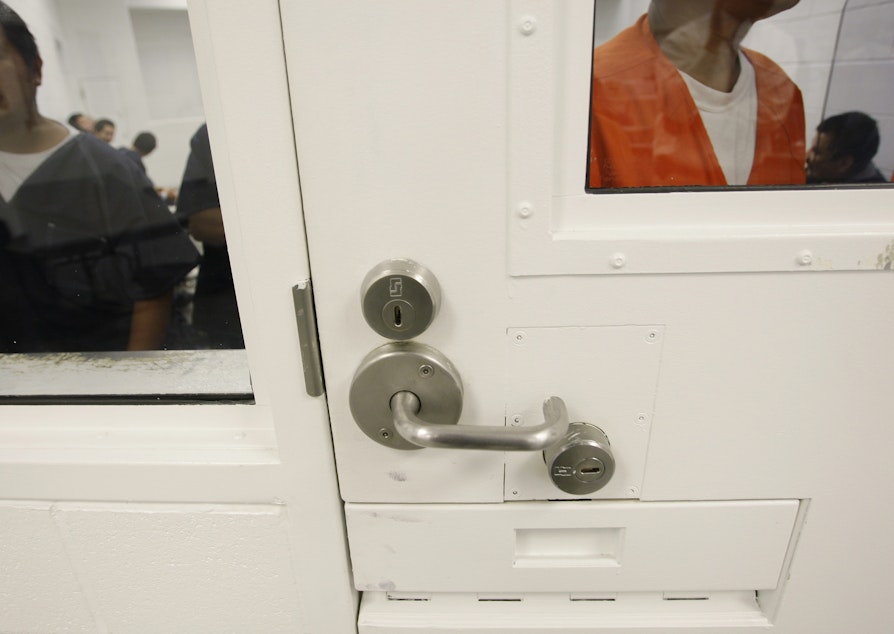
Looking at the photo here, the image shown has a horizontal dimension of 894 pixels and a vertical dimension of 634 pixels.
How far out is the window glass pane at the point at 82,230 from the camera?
2.63ft

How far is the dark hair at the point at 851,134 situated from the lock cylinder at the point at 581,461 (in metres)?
0.38

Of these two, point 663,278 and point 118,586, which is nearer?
point 663,278

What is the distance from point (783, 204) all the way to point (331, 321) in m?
0.48

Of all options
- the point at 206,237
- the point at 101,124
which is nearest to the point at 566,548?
the point at 206,237

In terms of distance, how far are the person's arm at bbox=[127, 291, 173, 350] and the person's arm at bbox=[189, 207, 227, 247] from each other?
0.43 ft

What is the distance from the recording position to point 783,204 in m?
0.50

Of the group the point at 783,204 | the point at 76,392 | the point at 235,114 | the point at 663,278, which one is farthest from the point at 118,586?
the point at 783,204

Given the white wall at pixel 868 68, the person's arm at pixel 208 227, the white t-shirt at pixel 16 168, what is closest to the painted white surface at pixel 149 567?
the person's arm at pixel 208 227

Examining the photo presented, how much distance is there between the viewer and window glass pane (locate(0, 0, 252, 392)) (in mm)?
801

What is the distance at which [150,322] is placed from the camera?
0.88 metres

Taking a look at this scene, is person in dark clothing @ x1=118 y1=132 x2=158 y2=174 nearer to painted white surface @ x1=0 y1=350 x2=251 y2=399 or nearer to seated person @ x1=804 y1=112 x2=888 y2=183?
painted white surface @ x1=0 y1=350 x2=251 y2=399

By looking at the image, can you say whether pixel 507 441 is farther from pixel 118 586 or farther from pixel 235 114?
pixel 118 586

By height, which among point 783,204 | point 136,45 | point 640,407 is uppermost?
point 136,45

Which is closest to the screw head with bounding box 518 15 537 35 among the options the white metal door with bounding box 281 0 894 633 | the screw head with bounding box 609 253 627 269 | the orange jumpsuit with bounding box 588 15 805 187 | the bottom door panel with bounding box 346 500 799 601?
the white metal door with bounding box 281 0 894 633
